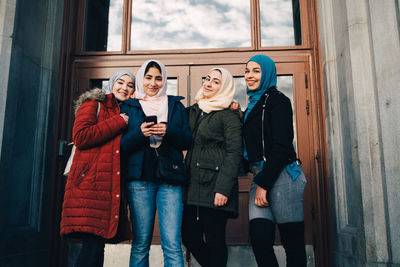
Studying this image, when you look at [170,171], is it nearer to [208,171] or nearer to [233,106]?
[208,171]

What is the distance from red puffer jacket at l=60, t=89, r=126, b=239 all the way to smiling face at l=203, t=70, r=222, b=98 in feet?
2.33

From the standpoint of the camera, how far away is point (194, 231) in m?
2.61

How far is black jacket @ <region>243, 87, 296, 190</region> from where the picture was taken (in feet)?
7.61

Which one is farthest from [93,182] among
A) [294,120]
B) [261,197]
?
[294,120]

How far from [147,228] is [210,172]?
0.60 m

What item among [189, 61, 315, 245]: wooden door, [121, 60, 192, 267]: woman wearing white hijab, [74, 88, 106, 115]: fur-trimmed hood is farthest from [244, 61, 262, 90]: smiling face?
[189, 61, 315, 245]: wooden door

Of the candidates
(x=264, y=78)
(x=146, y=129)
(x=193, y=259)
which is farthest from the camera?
(x=193, y=259)

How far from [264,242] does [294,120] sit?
1.90m

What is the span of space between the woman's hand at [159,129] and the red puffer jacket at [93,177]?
0.72ft

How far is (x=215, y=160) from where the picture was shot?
256 centimetres

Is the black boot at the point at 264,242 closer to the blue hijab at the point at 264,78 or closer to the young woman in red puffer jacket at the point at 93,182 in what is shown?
the blue hijab at the point at 264,78

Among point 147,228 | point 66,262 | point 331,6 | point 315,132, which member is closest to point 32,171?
point 66,262

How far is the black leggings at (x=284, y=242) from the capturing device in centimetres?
226

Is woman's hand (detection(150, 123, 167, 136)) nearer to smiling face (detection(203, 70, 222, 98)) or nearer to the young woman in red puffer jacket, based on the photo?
the young woman in red puffer jacket
